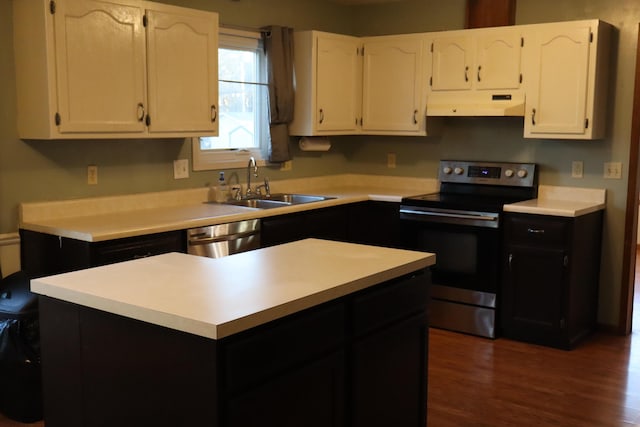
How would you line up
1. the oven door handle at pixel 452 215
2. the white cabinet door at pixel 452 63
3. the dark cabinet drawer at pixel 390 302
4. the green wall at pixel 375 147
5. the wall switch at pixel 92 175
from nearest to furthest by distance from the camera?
the dark cabinet drawer at pixel 390 302, the green wall at pixel 375 147, the wall switch at pixel 92 175, the oven door handle at pixel 452 215, the white cabinet door at pixel 452 63

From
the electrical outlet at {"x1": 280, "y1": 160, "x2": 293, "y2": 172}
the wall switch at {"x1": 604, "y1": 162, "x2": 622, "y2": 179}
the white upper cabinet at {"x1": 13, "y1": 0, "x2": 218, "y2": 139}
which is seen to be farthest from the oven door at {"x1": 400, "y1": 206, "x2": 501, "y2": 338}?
the white upper cabinet at {"x1": 13, "y1": 0, "x2": 218, "y2": 139}

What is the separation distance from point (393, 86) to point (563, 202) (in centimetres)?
152

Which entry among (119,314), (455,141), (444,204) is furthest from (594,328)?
(119,314)

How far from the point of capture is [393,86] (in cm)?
525

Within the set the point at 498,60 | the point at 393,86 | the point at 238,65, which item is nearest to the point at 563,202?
the point at 498,60

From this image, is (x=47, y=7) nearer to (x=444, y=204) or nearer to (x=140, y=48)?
(x=140, y=48)

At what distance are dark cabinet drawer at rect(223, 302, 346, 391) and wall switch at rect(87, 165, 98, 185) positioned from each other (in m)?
2.24

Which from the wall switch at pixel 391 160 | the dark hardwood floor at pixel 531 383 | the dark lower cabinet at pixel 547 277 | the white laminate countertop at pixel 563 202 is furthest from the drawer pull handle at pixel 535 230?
the wall switch at pixel 391 160

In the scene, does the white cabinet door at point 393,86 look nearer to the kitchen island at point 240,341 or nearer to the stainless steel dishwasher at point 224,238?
the stainless steel dishwasher at point 224,238

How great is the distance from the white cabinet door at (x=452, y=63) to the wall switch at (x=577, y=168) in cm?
90

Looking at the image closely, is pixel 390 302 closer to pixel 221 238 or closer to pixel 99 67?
pixel 221 238

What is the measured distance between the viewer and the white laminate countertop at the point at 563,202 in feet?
14.1

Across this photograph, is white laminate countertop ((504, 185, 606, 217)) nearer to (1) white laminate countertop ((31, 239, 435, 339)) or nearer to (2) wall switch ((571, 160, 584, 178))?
(2) wall switch ((571, 160, 584, 178))

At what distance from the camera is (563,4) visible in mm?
4766
